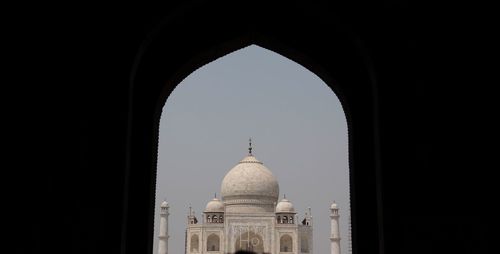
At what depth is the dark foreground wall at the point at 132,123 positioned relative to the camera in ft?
20.5

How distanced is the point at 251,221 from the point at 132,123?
35647 millimetres

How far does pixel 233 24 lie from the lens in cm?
905

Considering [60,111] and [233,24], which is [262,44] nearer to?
[233,24]

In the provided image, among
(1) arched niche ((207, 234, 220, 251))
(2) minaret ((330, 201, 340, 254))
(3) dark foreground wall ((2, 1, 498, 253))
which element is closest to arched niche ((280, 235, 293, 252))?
(2) minaret ((330, 201, 340, 254))

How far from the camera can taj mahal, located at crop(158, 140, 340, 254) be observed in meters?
42.5

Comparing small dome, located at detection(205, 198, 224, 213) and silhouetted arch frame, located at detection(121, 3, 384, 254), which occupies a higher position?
small dome, located at detection(205, 198, 224, 213)

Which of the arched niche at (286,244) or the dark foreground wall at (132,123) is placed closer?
the dark foreground wall at (132,123)

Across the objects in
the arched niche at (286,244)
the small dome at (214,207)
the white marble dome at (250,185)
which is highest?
the white marble dome at (250,185)

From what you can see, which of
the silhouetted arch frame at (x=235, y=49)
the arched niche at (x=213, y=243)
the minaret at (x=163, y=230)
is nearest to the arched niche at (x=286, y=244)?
the arched niche at (x=213, y=243)

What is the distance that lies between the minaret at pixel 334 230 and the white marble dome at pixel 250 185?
14.2ft

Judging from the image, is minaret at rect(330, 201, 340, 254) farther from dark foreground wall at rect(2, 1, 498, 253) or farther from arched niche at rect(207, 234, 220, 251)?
dark foreground wall at rect(2, 1, 498, 253)

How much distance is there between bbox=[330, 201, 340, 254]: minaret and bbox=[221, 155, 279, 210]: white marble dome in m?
4.33

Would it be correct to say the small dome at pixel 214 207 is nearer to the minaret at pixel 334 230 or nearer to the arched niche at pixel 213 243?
the arched niche at pixel 213 243

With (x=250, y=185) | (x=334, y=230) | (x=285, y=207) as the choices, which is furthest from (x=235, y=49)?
(x=334, y=230)
